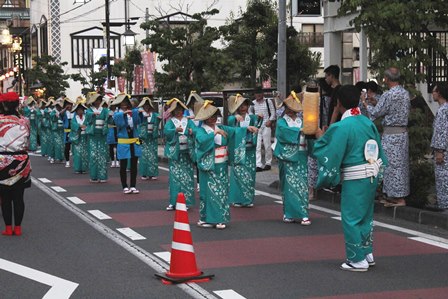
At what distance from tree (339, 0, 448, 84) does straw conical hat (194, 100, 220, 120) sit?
2.67 metres

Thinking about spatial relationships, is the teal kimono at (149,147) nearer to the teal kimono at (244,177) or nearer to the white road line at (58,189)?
the white road line at (58,189)

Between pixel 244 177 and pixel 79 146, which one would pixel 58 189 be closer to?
pixel 79 146

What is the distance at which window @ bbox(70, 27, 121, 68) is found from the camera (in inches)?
2555

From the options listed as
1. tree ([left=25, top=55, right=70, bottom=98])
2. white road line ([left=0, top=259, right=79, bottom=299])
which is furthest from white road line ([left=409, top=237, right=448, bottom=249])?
tree ([left=25, top=55, right=70, bottom=98])

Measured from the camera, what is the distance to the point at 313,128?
10.0 m

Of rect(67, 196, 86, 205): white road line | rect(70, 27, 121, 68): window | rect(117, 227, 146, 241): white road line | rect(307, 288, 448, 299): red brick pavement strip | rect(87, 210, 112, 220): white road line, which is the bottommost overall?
rect(67, 196, 86, 205): white road line

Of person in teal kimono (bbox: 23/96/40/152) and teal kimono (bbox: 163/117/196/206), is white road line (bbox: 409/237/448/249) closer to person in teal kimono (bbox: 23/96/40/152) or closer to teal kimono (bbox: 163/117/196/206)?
teal kimono (bbox: 163/117/196/206)

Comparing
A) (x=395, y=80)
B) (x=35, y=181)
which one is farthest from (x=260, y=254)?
(x=35, y=181)

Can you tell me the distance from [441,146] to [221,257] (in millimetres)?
3571

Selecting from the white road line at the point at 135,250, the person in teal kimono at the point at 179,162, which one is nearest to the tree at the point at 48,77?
the white road line at the point at 135,250

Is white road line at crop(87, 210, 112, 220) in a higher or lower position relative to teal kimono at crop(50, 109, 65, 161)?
lower

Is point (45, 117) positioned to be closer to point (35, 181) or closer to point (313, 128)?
point (35, 181)

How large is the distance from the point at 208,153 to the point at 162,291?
3.91m

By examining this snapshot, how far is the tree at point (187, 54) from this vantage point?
25.2m
